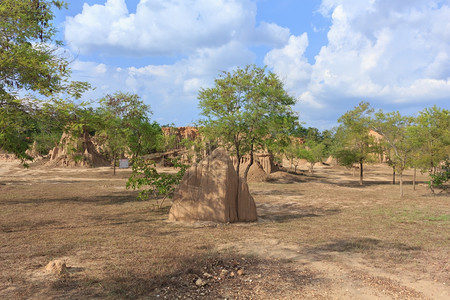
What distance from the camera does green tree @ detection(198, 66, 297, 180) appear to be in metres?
23.2

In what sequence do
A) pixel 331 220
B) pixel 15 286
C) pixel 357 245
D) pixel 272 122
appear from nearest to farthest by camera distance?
pixel 15 286 → pixel 357 245 → pixel 331 220 → pixel 272 122

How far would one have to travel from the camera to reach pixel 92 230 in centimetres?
1007

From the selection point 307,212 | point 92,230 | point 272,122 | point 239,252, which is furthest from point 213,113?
point 239,252

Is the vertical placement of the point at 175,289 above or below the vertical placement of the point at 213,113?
below

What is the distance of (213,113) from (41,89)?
13.8 m

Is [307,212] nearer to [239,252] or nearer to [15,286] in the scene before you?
[239,252]

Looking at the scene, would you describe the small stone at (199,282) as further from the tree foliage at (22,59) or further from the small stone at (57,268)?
the tree foliage at (22,59)

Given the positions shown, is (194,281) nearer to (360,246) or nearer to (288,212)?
(360,246)

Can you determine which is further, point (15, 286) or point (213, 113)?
point (213, 113)

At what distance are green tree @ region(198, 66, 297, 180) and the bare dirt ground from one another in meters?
10.3

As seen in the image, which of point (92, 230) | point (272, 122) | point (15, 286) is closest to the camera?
point (15, 286)

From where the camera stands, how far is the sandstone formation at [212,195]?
37.9 feet

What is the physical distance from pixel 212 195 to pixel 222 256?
13.4 ft

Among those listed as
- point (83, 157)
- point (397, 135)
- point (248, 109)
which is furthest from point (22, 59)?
point (83, 157)
